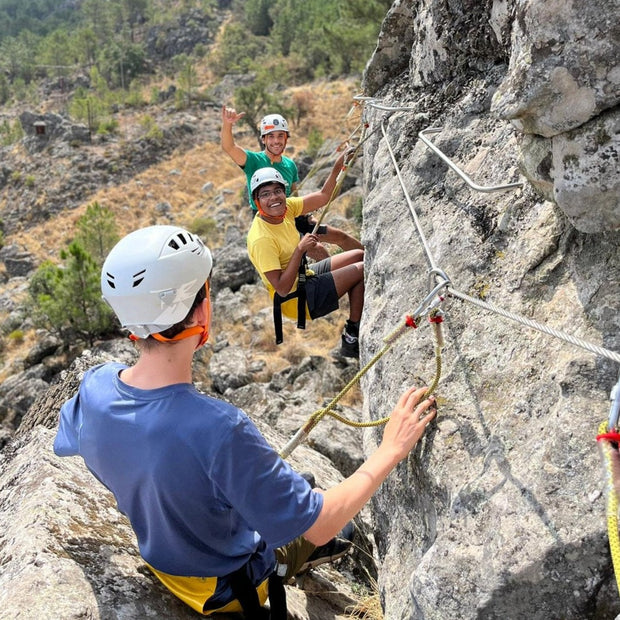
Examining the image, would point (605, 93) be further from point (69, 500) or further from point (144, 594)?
point (69, 500)

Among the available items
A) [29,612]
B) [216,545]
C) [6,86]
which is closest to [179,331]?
[216,545]

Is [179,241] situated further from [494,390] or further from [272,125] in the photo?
[272,125]

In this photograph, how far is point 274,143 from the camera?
616cm

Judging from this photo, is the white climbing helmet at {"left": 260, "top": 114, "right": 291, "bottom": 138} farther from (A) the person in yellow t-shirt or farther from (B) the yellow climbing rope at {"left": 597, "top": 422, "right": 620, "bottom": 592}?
(B) the yellow climbing rope at {"left": 597, "top": 422, "right": 620, "bottom": 592}

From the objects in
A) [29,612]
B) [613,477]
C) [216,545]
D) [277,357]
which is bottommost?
[277,357]

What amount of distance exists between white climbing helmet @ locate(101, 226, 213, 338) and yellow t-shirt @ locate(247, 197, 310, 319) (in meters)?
2.49

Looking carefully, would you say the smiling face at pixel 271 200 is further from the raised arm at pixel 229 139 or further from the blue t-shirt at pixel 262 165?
the raised arm at pixel 229 139

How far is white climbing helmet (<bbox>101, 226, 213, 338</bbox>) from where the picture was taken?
199 cm

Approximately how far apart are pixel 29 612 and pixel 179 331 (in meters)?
1.23

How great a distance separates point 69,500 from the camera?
2846 mm

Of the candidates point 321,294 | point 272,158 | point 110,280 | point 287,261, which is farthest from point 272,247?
point 110,280

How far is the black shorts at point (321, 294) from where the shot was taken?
4.81 meters

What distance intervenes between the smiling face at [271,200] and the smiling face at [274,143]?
5.08 ft

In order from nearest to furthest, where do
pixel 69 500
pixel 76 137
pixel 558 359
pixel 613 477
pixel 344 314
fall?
1. pixel 613 477
2. pixel 558 359
3. pixel 69 500
4. pixel 344 314
5. pixel 76 137
